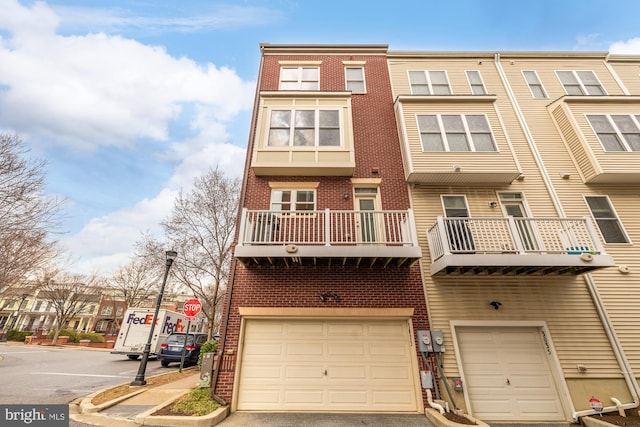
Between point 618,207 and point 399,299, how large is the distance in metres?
8.48

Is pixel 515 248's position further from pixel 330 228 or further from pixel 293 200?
pixel 293 200

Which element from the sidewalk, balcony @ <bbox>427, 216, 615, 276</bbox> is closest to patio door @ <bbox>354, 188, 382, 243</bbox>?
balcony @ <bbox>427, 216, 615, 276</bbox>

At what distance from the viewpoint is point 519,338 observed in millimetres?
7266

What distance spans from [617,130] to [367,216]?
9970 mm

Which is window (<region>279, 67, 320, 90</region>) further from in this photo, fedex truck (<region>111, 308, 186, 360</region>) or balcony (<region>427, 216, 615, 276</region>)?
fedex truck (<region>111, 308, 186, 360</region>)

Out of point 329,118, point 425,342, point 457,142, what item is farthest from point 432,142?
point 425,342

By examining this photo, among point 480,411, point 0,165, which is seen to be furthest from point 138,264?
point 480,411

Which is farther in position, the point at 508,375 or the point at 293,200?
the point at 293,200

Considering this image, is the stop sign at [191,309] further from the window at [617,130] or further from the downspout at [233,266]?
the window at [617,130]

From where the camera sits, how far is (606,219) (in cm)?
863

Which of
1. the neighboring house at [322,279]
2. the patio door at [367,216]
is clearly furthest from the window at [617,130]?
the patio door at [367,216]

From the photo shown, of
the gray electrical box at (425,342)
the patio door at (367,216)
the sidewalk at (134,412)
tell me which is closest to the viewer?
the sidewalk at (134,412)

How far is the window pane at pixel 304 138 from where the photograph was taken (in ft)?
31.0

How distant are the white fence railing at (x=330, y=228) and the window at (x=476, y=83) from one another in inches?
308
